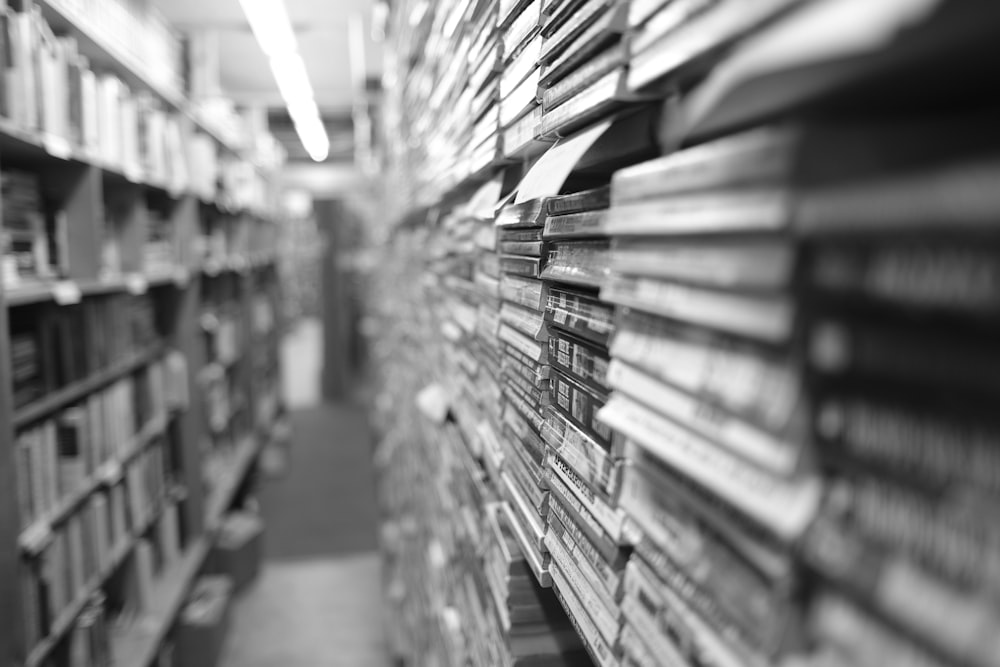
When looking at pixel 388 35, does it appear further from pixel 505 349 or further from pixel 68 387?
pixel 505 349

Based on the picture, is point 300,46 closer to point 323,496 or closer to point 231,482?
point 231,482

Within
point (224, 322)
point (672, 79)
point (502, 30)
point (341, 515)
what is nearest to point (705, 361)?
point (672, 79)

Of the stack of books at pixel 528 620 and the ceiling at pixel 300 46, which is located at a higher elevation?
the ceiling at pixel 300 46

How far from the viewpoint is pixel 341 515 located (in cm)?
583

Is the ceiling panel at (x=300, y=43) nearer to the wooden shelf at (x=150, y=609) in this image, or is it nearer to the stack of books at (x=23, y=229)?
the stack of books at (x=23, y=229)

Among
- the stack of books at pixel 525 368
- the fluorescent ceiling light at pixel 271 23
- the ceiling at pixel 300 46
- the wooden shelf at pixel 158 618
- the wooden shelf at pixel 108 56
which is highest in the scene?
the ceiling at pixel 300 46

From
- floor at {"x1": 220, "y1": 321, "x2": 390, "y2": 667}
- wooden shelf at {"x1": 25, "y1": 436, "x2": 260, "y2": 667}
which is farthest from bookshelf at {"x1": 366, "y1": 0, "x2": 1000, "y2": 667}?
floor at {"x1": 220, "y1": 321, "x2": 390, "y2": 667}

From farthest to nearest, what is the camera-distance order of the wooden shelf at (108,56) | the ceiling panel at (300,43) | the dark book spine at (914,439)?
the ceiling panel at (300,43) < the wooden shelf at (108,56) < the dark book spine at (914,439)

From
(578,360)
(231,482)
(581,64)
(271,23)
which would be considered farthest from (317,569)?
(581,64)

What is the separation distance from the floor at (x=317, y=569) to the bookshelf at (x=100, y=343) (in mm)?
613

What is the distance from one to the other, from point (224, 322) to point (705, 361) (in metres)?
5.44

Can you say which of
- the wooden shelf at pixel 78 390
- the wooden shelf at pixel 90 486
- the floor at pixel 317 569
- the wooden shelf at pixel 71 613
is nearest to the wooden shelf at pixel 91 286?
the wooden shelf at pixel 78 390

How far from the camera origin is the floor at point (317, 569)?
153 inches

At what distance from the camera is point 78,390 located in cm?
255
